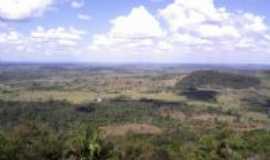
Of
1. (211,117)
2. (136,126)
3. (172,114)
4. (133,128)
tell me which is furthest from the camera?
(172,114)

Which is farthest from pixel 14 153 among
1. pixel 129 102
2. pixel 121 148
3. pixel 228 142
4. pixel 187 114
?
pixel 129 102

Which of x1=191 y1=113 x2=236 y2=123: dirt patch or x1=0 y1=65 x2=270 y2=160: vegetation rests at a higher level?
x1=0 y1=65 x2=270 y2=160: vegetation

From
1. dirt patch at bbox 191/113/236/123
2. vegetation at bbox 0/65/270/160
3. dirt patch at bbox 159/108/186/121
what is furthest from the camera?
dirt patch at bbox 159/108/186/121

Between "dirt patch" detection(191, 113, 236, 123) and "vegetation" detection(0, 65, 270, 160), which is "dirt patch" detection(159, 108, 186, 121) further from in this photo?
"dirt patch" detection(191, 113, 236, 123)

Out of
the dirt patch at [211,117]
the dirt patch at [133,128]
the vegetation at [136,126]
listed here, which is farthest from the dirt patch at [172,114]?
the dirt patch at [133,128]

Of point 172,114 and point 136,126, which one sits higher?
point 136,126

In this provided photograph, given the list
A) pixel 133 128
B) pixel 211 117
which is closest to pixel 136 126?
pixel 133 128

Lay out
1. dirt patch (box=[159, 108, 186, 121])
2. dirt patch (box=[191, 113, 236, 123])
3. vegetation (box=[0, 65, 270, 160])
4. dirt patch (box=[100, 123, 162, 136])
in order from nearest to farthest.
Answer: vegetation (box=[0, 65, 270, 160]) < dirt patch (box=[100, 123, 162, 136]) < dirt patch (box=[191, 113, 236, 123]) < dirt patch (box=[159, 108, 186, 121])

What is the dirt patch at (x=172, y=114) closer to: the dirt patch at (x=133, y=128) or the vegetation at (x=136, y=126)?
the vegetation at (x=136, y=126)

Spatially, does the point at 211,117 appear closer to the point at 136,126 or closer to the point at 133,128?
the point at 136,126

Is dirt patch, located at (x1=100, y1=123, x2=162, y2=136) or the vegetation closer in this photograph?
the vegetation

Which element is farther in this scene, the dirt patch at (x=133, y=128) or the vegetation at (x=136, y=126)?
the dirt patch at (x=133, y=128)

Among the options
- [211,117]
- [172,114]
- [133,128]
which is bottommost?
[172,114]

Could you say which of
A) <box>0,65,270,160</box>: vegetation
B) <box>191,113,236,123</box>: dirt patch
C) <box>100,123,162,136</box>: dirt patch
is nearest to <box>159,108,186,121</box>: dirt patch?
<box>0,65,270,160</box>: vegetation
